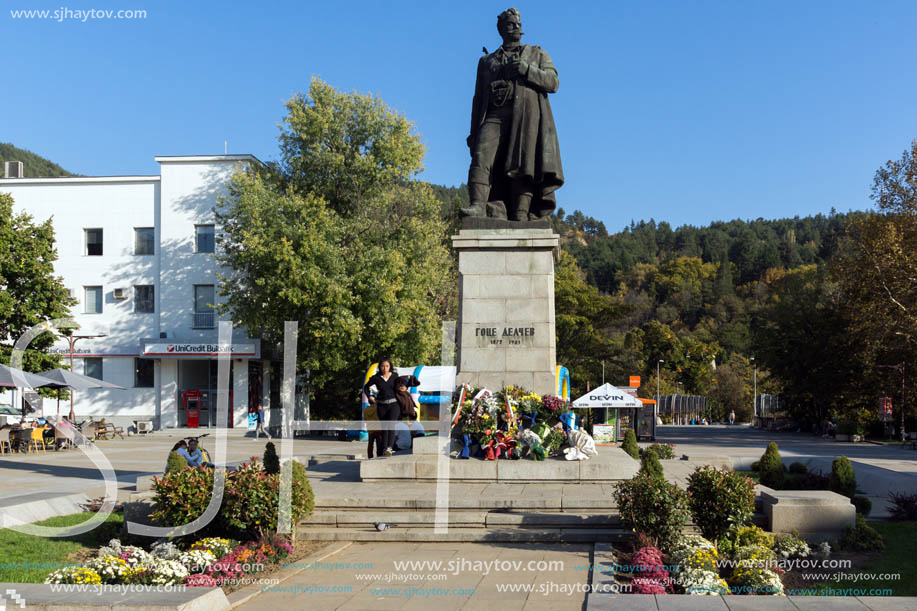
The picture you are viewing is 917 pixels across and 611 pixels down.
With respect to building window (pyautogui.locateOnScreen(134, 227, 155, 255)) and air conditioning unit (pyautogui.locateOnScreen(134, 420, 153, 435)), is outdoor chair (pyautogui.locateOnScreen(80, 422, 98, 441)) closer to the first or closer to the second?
air conditioning unit (pyautogui.locateOnScreen(134, 420, 153, 435))

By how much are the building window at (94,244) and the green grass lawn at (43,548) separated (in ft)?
126

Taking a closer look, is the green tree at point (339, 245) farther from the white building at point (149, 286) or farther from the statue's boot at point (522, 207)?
the statue's boot at point (522, 207)

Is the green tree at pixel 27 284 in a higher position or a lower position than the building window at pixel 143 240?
lower

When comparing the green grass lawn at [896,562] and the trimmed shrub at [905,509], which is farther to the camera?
the trimmed shrub at [905,509]

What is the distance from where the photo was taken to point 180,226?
46281mm

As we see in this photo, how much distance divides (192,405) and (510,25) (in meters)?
35.3

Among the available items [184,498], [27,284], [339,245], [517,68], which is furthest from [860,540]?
[27,284]

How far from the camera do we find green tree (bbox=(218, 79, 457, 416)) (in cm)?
3747

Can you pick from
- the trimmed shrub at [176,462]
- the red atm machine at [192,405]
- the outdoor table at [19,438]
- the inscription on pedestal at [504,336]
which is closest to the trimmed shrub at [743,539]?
the inscription on pedestal at [504,336]

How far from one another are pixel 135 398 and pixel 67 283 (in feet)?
25.6

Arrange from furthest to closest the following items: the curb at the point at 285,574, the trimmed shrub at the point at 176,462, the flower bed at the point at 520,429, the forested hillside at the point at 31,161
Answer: the forested hillside at the point at 31,161 → the flower bed at the point at 520,429 → the trimmed shrub at the point at 176,462 → the curb at the point at 285,574

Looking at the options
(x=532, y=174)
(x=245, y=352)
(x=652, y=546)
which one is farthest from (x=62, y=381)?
(x=652, y=546)

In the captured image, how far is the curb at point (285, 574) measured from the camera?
8312 millimetres

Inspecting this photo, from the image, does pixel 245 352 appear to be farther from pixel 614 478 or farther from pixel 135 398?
pixel 614 478
